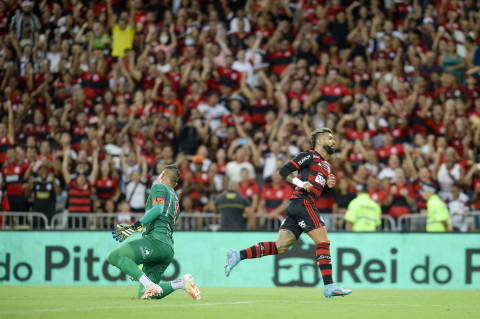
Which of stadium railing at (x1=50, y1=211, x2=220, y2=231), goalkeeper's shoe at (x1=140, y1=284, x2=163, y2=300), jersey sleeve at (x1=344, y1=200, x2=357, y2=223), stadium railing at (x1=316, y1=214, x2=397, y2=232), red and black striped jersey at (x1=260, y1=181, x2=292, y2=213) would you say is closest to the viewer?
goalkeeper's shoe at (x1=140, y1=284, x2=163, y2=300)

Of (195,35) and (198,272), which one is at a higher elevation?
(195,35)

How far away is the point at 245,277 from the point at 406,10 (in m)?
10.4

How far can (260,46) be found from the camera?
19047 mm

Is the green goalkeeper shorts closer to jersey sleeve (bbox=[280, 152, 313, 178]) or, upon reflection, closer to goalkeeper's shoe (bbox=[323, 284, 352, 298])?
jersey sleeve (bbox=[280, 152, 313, 178])

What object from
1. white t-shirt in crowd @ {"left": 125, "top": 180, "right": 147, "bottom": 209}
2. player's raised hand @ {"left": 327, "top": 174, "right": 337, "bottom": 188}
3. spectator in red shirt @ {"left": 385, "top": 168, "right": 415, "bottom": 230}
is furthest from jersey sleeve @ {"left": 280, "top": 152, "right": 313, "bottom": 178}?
white t-shirt in crowd @ {"left": 125, "top": 180, "right": 147, "bottom": 209}

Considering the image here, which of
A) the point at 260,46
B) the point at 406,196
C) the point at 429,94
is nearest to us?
the point at 406,196

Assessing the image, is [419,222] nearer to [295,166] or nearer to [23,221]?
[295,166]

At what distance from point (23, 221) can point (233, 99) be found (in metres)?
6.09

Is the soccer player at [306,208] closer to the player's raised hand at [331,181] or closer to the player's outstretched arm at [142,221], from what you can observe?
the player's raised hand at [331,181]

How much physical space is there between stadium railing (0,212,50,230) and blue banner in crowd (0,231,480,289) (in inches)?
35.2

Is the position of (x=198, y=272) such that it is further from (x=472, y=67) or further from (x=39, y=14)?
(x=39, y=14)

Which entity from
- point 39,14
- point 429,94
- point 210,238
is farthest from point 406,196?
point 39,14

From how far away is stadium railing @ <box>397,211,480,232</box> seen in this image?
47.7ft

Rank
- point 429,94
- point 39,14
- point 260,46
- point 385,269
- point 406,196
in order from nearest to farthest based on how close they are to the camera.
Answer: point 385,269
point 406,196
point 429,94
point 260,46
point 39,14
